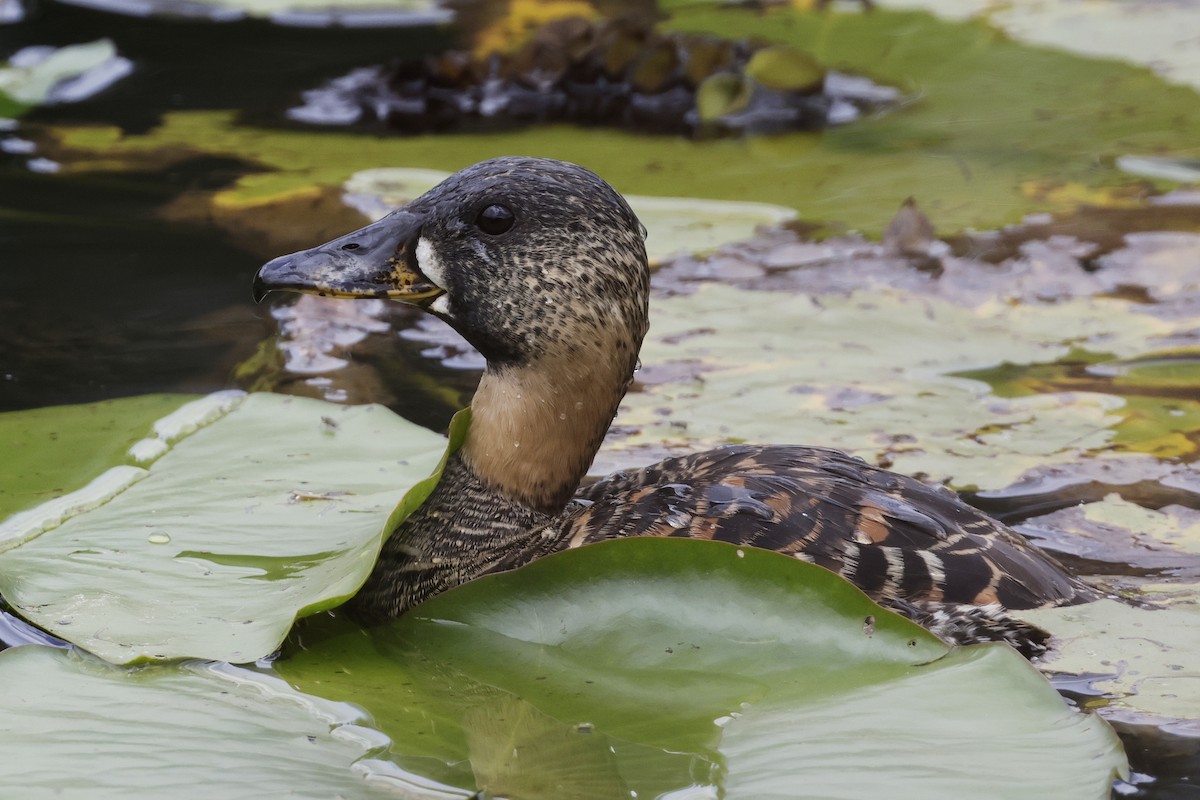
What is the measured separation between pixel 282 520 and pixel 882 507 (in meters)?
1.53

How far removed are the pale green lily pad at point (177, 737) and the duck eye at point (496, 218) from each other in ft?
4.18

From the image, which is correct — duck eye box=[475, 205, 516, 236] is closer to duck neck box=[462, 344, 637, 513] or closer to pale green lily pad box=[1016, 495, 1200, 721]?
duck neck box=[462, 344, 637, 513]

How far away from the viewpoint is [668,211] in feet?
23.7

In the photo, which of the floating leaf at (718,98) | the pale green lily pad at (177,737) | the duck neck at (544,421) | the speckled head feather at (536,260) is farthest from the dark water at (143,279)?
the floating leaf at (718,98)

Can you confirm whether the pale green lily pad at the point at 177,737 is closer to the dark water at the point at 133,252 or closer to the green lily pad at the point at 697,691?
the green lily pad at the point at 697,691

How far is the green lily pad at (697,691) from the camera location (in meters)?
2.84

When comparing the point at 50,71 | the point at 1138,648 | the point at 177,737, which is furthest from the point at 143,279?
the point at 1138,648

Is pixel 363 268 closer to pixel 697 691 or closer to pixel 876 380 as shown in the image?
pixel 697 691

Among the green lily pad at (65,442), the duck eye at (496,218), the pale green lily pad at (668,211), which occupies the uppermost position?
the duck eye at (496,218)

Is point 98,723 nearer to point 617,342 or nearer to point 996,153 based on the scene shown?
point 617,342

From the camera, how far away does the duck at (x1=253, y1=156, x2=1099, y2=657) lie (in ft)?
12.1

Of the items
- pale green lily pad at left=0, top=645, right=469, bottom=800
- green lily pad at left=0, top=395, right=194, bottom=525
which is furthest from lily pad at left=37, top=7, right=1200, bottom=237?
pale green lily pad at left=0, top=645, right=469, bottom=800

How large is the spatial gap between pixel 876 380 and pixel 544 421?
200 centimetres

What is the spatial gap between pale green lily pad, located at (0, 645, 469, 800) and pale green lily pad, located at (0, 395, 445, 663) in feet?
0.25
